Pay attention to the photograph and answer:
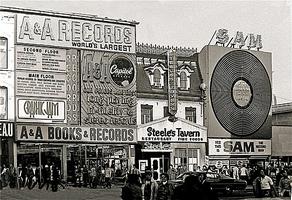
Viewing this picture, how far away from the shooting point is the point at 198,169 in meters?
23.6

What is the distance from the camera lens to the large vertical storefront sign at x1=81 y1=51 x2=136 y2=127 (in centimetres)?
2184

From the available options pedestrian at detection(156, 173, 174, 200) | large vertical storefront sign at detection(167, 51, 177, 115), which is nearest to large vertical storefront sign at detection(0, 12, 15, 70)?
large vertical storefront sign at detection(167, 51, 177, 115)

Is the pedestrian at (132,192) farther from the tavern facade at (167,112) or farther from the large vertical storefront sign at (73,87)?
the tavern facade at (167,112)

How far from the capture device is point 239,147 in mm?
25812

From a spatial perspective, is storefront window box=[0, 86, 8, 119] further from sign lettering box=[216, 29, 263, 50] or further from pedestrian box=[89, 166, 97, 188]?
sign lettering box=[216, 29, 263, 50]

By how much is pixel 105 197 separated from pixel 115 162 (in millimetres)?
3668

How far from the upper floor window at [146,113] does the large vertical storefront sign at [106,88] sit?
37.0 inches

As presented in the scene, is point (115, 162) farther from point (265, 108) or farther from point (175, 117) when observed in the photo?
point (265, 108)

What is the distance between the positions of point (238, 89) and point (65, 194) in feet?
28.5

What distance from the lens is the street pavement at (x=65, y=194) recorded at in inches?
714

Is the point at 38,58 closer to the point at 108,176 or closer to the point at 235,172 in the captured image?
the point at 108,176

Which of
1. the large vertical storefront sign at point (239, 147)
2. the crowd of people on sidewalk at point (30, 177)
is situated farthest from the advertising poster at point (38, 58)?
the large vertical storefront sign at point (239, 147)

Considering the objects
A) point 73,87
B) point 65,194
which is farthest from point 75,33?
point 65,194

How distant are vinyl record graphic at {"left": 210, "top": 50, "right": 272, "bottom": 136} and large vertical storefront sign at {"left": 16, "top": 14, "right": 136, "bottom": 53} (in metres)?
4.24
